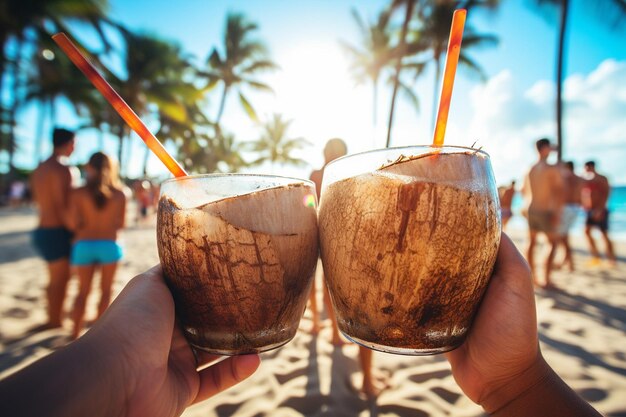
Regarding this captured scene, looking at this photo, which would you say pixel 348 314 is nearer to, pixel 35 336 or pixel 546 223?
pixel 35 336

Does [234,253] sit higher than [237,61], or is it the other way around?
[237,61]

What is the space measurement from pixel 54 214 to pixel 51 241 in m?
0.28

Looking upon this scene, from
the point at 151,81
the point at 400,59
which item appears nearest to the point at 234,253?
the point at 400,59

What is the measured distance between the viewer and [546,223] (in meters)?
4.55

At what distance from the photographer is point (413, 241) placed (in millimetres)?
629

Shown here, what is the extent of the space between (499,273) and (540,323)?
3.12 metres

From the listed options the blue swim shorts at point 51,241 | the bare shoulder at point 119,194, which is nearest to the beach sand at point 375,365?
the blue swim shorts at point 51,241

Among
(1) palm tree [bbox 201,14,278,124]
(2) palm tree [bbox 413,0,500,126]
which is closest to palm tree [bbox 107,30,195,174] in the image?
(1) palm tree [bbox 201,14,278,124]

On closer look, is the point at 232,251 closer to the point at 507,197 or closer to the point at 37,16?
the point at 507,197

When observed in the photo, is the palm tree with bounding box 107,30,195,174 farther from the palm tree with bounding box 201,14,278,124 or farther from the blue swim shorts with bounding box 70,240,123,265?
the blue swim shorts with bounding box 70,240,123,265

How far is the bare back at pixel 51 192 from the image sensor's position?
3188 millimetres

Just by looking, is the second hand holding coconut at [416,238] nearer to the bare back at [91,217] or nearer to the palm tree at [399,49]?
the bare back at [91,217]

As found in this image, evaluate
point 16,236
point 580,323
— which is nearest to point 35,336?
point 580,323

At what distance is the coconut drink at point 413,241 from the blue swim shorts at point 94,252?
3.14 meters
